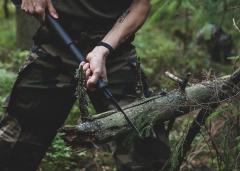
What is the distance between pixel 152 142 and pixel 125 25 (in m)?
0.85

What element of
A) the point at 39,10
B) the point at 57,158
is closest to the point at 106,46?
the point at 39,10

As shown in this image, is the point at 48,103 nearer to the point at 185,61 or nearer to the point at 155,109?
the point at 155,109

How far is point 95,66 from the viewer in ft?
12.1

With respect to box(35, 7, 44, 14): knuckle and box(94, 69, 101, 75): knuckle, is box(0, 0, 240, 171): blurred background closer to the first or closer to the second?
box(94, 69, 101, 75): knuckle

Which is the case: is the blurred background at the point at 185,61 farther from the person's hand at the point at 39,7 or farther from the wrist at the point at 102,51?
the person's hand at the point at 39,7

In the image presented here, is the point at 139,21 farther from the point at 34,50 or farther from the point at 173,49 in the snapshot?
the point at 173,49

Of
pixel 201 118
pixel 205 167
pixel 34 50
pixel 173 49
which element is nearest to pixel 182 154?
pixel 201 118

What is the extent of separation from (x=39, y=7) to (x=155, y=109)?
1.10 meters

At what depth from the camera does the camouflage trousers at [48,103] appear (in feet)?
13.5

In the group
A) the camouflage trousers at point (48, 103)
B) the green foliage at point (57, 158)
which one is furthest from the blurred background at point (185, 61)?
the camouflage trousers at point (48, 103)

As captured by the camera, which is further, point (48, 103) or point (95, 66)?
point (48, 103)

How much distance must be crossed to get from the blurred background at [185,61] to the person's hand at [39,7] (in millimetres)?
1018

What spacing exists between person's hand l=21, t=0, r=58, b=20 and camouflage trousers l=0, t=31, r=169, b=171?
0.85ft

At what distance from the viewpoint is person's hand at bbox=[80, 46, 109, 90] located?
11.9ft
